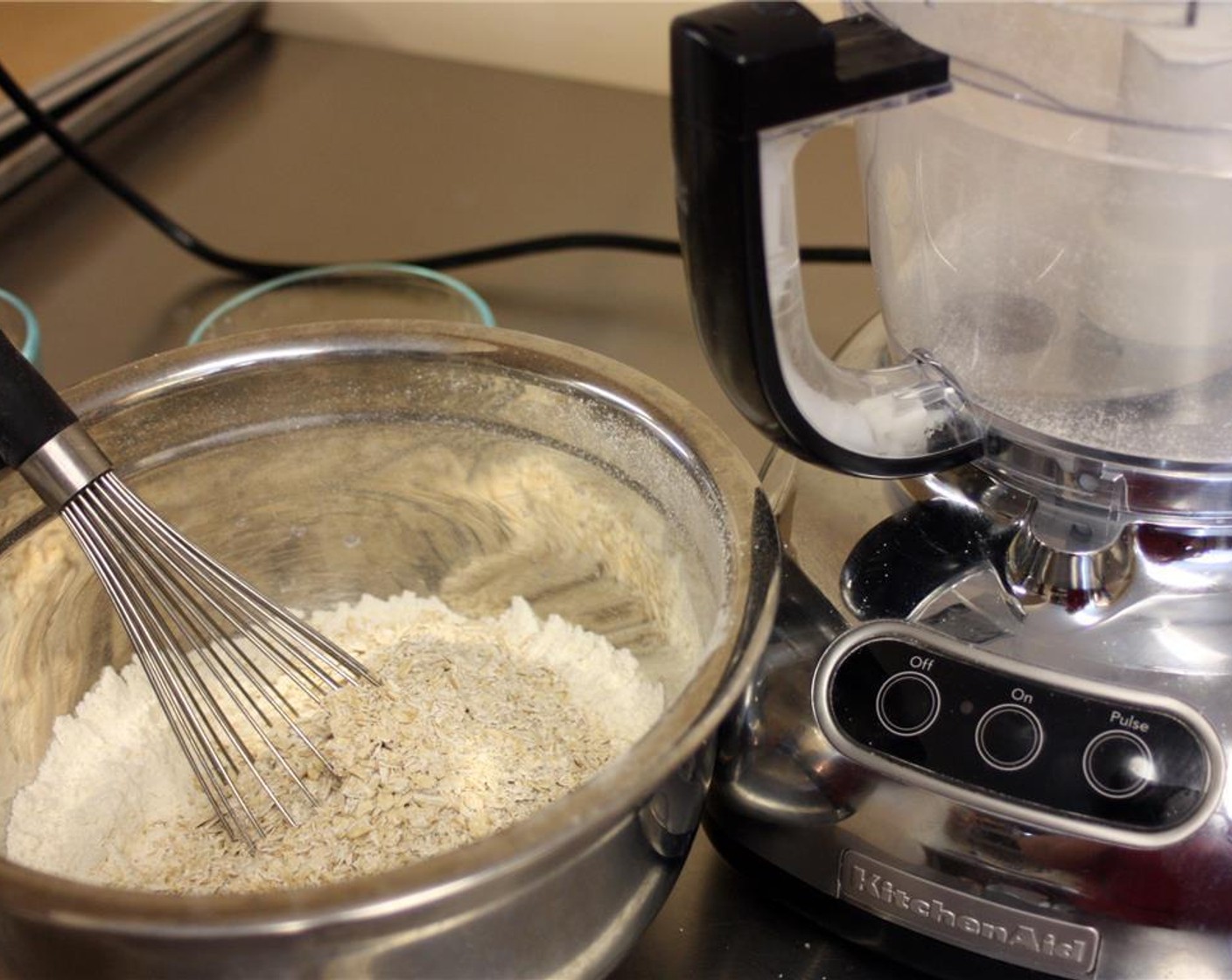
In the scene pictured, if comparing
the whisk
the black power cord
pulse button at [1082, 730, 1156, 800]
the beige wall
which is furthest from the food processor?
the beige wall

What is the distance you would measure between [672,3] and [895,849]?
544mm

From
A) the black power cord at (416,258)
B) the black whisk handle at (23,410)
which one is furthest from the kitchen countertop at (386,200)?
the black whisk handle at (23,410)

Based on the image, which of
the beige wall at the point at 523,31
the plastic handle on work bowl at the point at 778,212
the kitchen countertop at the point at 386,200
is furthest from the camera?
the beige wall at the point at 523,31

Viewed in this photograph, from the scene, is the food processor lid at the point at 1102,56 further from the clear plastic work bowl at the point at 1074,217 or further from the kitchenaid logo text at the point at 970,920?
the kitchenaid logo text at the point at 970,920

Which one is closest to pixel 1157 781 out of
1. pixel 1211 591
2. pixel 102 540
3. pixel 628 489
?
pixel 1211 591

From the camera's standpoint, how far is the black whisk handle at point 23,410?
0.36 m

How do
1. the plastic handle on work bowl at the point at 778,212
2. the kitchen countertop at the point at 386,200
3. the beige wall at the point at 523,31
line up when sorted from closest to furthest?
the plastic handle on work bowl at the point at 778,212
the kitchen countertop at the point at 386,200
the beige wall at the point at 523,31

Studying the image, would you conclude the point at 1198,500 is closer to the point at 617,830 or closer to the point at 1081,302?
the point at 1081,302

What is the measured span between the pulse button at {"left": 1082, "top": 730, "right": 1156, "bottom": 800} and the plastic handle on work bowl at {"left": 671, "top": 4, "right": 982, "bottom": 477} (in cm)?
8

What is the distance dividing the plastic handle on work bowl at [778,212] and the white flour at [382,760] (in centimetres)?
10

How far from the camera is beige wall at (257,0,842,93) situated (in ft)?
2.59

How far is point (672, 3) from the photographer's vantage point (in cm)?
77

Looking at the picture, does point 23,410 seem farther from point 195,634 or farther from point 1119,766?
point 1119,766

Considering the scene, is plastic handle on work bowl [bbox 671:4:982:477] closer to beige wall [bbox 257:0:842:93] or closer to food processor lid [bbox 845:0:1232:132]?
food processor lid [bbox 845:0:1232:132]
